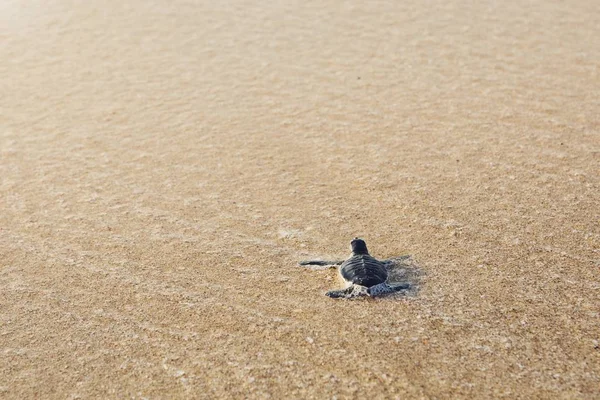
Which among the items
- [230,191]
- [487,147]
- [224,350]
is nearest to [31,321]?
[224,350]

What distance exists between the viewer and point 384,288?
9.66 ft

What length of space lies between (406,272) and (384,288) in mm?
225

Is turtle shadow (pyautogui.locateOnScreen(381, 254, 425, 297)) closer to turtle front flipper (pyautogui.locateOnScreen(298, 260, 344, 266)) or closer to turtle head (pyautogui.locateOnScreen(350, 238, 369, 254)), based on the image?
turtle head (pyautogui.locateOnScreen(350, 238, 369, 254))

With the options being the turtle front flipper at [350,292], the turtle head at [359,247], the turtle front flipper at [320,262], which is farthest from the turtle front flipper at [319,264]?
the turtle front flipper at [350,292]

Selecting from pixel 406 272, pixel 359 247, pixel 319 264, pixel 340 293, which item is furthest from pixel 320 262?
pixel 406 272

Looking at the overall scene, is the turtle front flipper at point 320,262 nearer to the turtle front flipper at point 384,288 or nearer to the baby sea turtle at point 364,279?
the baby sea turtle at point 364,279

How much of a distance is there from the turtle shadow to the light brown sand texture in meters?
0.05

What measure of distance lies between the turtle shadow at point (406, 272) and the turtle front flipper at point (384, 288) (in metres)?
0.02

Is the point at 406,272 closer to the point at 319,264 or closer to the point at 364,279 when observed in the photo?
the point at 364,279

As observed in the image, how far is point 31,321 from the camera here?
293 centimetres

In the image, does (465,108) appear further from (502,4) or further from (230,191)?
(502,4)

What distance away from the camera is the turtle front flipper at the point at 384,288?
292 cm

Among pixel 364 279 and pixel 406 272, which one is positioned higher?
pixel 364 279

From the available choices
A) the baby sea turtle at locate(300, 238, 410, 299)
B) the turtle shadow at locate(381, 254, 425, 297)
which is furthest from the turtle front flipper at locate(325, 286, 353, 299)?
the turtle shadow at locate(381, 254, 425, 297)
